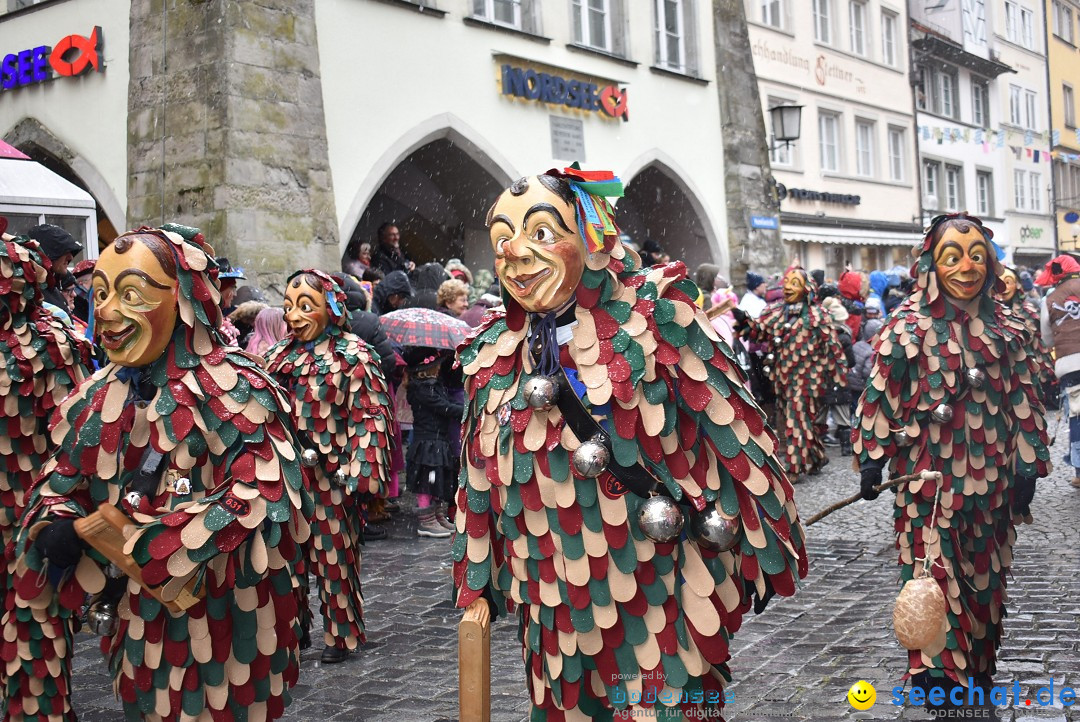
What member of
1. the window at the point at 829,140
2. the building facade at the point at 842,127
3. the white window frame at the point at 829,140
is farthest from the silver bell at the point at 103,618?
the window at the point at 829,140

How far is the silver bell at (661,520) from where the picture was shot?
2.93m

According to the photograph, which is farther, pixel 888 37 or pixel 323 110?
pixel 888 37

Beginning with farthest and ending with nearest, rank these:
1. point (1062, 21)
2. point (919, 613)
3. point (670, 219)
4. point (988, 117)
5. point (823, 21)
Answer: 1. point (1062, 21)
2. point (988, 117)
3. point (823, 21)
4. point (670, 219)
5. point (919, 613)

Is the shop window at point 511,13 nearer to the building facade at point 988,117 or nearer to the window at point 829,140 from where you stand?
the window at point 829,140

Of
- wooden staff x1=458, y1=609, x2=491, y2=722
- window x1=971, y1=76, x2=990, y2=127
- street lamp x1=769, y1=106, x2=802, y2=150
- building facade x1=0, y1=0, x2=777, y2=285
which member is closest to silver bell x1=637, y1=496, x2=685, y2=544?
wooden staff x1=458, y1=609, x2=491, y2=722

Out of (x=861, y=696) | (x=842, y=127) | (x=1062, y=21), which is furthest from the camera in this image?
(x=1062, y=21)

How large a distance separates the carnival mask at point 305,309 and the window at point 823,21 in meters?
20.7

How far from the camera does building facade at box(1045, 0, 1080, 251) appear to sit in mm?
39719

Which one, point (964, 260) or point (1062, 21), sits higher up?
point (1062, 21)

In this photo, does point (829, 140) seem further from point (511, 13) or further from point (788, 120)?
point (511, 13)

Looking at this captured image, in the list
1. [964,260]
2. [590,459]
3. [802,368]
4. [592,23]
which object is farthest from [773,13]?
[590,459]

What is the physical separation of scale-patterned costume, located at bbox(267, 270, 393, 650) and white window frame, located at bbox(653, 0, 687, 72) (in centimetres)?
1265

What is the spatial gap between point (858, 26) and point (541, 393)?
25.8 meters

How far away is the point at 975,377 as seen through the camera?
177 inches
